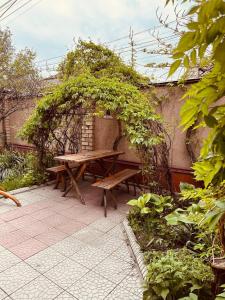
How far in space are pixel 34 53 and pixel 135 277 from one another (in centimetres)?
765

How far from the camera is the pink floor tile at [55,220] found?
386cm

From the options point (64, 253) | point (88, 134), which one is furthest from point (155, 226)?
point (88, 134)

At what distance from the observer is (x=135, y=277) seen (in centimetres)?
258

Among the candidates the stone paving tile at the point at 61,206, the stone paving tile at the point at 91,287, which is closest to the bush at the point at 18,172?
the stone paving tile at the point at 61,206

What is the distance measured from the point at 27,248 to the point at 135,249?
1.49 meters

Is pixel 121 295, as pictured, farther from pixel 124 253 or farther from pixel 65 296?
pixel 124 253

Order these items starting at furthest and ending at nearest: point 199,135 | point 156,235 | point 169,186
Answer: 1. point 199,135
2. point 169,186
3. point 156,235

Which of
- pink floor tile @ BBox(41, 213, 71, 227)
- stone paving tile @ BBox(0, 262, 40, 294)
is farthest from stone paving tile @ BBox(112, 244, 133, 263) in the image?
pink floor tile @ BBox(41, 213, 71, 227)

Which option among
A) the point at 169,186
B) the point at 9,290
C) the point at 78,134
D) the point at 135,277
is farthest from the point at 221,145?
the point at 78,134

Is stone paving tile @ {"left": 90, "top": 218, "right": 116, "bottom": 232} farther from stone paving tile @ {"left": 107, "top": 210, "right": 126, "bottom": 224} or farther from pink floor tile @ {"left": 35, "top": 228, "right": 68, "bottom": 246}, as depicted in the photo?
pink floor tile @ {"left": 35, "top": 228, "right": 68, "bottom": 246}

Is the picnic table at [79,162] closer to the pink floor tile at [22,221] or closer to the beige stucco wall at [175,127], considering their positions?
the beige stucco wall at [175,127]

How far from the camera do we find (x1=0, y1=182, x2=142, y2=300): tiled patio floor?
2361 mm

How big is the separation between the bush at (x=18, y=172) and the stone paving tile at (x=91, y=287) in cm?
367

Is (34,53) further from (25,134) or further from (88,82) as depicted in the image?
(88,82)
